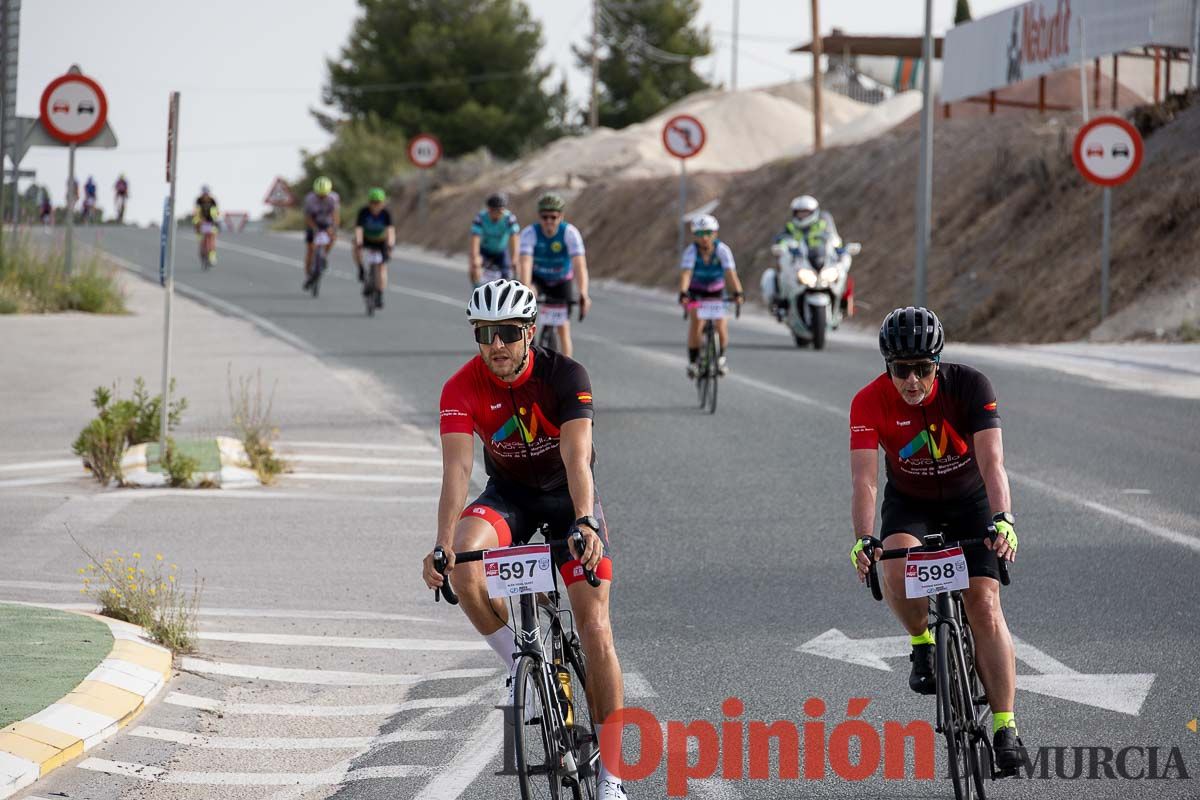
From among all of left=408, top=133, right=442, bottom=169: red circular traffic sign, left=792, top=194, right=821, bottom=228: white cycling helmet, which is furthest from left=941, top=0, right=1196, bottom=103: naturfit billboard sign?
left=408, top=133, right=442, bottom=169: red circular traffic sign

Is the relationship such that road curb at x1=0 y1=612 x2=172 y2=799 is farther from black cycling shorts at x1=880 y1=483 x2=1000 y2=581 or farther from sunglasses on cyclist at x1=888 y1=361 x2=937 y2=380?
sunglasses on cyclist at x1=888 y1=361 x2=937 y2=380

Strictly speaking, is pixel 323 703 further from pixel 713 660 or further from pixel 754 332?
pixel 754 332

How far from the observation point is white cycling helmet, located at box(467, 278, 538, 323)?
238 inches

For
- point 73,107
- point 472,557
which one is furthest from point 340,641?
point 73,107

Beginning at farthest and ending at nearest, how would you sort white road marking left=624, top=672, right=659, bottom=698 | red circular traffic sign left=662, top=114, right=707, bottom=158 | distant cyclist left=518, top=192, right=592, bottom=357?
red circular traffic sign left=662, top=114, right=707, bottom=158 < distant cyclist left=518, top=192, right=592, bottom=357 < white road marking left=624, top=672, right=659, bottom=698

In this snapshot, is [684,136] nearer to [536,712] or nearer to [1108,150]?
[1108,150]

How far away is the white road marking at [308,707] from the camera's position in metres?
7.41

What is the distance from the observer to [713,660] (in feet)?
26.6

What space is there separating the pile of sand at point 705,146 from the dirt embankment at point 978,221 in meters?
8.61

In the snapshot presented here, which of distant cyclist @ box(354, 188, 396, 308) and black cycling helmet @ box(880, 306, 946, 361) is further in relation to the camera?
distant cyclist @ box(354, 188, 396, 308)

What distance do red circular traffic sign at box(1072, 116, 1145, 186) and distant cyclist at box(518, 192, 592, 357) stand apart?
962 centimetres

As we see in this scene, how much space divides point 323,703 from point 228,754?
0.82 m

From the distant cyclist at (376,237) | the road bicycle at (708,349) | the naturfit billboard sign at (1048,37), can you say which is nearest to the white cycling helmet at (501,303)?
the road bicycle at (708,349)

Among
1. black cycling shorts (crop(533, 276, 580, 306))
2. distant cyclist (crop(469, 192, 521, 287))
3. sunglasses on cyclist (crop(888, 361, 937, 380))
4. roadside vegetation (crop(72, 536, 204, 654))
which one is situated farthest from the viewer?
distant cyclist (crop(469, 192, 521, 287))
